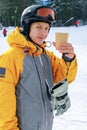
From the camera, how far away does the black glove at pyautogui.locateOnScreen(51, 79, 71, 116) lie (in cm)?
298

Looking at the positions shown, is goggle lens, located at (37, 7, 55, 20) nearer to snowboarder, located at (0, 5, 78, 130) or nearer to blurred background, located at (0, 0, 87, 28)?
snowboarder, located at (0, 5, 78, 130)

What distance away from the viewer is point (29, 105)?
283 cm

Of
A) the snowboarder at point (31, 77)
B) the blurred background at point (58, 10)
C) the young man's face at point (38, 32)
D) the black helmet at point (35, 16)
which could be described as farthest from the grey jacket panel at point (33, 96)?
the blurred background at point (58, 10)

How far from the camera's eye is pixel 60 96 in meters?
3.00

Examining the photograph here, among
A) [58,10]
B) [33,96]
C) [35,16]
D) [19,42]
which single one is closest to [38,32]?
[35,16]

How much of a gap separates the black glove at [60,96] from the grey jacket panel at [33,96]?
0.19 ft

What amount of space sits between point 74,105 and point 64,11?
44.1 metres

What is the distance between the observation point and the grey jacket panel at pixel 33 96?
279cm

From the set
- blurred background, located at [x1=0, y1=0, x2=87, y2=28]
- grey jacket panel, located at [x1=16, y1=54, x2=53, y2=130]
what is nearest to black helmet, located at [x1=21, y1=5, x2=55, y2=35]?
grey jacket panel, located at [x1=16, y1=54, x2=53, y2=130]

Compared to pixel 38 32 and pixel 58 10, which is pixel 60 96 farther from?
pixel 58 10

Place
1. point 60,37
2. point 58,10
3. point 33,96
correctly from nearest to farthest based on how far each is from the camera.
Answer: point 33,96 → point 60,37 → point 58,10

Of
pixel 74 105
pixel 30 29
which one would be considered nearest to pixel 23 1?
pixel 74 105

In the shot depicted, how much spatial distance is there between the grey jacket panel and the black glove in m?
0.06

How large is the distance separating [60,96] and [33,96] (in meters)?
0.28
